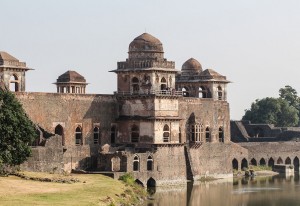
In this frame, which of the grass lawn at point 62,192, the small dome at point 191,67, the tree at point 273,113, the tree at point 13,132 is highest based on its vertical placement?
the small dome at point 191,67

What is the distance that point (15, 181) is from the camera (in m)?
40.7

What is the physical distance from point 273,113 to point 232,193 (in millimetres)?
39053

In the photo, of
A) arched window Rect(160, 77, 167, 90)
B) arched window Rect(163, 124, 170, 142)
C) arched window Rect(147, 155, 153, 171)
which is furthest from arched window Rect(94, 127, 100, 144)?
arched window Rect(160, 77, 167, 90)

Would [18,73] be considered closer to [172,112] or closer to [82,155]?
[82,155]

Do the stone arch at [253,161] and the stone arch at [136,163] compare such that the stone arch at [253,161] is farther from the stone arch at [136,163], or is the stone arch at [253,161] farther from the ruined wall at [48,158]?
the ruined wall at [48,158]

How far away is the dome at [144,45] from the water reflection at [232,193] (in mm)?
8980

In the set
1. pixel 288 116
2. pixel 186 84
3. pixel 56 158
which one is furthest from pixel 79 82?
pixel 288 116

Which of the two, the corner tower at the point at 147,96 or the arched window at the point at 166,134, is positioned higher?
the corner tower at the point at 147,96

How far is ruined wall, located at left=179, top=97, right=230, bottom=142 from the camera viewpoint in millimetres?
57625

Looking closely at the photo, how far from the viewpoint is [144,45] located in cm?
5375

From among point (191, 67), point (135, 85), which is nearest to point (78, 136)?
point (135, 85)

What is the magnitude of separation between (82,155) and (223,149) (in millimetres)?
13898

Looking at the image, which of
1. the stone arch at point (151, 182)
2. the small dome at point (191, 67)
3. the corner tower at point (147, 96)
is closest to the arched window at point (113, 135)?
the corner tower at point (147, 96)

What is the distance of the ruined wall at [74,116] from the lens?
4909 cm
